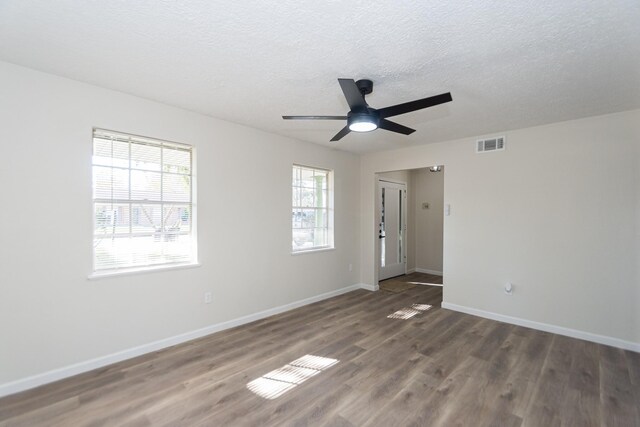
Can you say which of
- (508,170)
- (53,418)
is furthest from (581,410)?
(53,418)

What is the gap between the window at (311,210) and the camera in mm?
4746

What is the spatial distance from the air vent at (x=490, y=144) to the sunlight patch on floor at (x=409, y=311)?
2.47 metres

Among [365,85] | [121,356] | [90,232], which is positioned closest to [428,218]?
[365,85]

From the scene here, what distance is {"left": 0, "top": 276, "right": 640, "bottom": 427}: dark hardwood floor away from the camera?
2.14 meters

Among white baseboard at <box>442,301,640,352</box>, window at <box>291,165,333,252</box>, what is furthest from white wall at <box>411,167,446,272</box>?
window at <box>291,165,333,252</box>

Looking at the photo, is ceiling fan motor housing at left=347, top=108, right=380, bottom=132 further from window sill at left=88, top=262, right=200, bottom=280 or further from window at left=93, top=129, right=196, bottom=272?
window sill at left=88, top=262, right=200, bottom=280

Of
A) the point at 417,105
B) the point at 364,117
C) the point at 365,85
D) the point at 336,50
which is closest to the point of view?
the point at 336,50

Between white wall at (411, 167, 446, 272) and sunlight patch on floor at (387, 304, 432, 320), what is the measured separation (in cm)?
246

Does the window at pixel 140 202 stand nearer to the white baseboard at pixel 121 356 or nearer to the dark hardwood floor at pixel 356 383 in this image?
the white baseboard at pixel 121 356

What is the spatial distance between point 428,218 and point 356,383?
5123 millimetres

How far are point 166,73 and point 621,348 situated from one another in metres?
5.35

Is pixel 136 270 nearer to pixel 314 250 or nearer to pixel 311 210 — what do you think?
pixel 314 250

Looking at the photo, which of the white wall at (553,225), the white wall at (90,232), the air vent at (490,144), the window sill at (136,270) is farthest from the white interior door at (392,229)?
the window sill at (136,270)

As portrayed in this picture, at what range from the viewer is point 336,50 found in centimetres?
211
